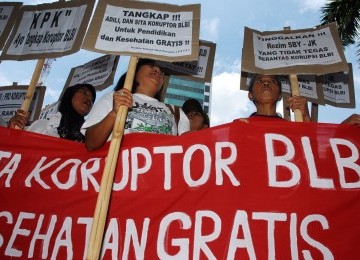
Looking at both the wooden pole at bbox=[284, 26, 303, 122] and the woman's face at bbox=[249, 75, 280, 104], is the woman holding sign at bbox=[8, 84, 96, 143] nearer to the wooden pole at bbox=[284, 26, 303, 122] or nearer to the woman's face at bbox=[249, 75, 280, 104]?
the woman's face at bbox=[249, 75, 280, 104]

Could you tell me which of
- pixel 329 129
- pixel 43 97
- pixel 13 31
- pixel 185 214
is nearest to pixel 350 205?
pixel 329 129

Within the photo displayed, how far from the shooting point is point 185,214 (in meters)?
2.38

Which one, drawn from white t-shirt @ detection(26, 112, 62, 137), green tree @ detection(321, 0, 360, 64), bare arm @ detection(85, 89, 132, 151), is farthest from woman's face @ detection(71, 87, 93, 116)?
green tree @ detection(321, 0, 360, 64)

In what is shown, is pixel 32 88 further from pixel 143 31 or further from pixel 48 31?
pixel 143 31

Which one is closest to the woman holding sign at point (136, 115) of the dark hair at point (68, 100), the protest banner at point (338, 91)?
the dark hair at point (68, 100)

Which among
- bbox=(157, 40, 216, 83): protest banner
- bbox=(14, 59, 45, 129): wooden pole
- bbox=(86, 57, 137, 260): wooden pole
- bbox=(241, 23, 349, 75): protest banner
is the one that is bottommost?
bbox=(86, 57, 137, 260): wooden pole

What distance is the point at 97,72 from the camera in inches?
195

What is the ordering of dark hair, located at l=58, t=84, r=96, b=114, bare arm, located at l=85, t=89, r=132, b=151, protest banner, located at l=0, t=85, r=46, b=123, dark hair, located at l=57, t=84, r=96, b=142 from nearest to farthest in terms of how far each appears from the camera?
bare arm, located at l=85, t=89, r=132, b=151, dark hair, located at l=57, t=84, r=96, b=142, dark hair, located at l=58, t=84, r=96, b=114, protest banner, located at l=0, t=85, r=46, b=123

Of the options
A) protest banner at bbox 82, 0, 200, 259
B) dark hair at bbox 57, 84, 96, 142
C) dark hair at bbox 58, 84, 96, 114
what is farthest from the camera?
dark hair at bbox 58, 84, 96, 114

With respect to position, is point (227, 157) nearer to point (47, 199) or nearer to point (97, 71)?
point (47, 199)

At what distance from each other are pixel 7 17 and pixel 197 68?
219 centimetres

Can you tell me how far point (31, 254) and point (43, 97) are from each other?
3.39 metres

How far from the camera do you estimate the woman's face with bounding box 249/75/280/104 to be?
3.12m

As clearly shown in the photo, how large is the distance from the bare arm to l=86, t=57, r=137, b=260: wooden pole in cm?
5
